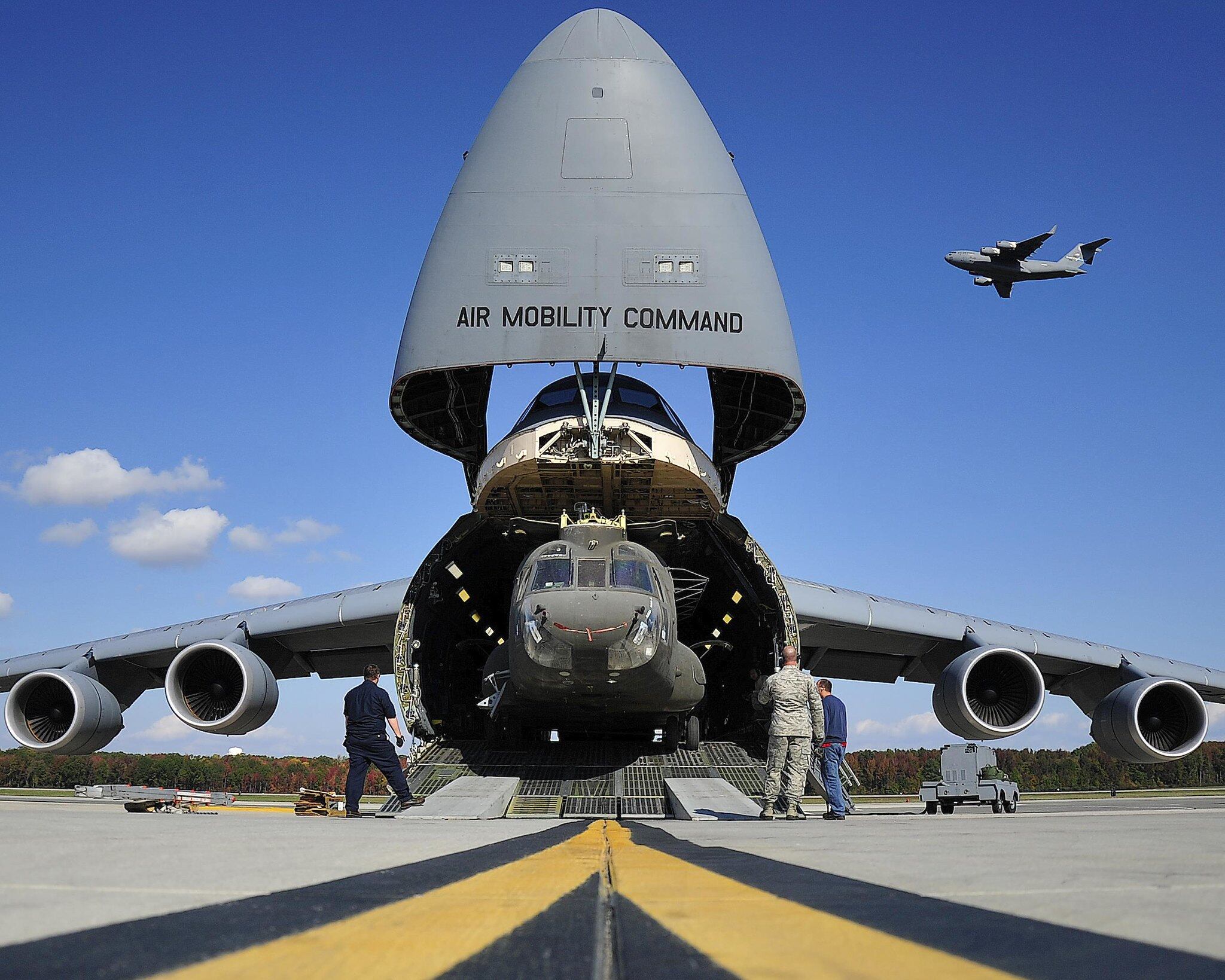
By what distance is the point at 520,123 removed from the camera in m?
12.0

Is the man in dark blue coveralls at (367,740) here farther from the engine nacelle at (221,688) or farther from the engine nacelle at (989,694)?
the engine nacelle at (989,694)

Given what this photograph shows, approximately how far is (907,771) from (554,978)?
51.2 metres

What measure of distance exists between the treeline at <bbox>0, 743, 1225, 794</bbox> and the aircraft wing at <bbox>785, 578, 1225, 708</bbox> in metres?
24.2

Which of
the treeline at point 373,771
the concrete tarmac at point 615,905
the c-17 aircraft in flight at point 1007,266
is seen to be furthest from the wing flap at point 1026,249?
the concrete tarmac at point 615,905

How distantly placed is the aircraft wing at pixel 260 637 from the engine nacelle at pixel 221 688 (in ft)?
2.82

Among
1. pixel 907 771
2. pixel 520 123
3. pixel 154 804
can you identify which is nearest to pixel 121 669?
pixel 154 804

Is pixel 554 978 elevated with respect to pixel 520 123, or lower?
lower

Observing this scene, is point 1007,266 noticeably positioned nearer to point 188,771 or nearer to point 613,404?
point 613,404

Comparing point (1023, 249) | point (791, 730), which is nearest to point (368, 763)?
point (791, 730)

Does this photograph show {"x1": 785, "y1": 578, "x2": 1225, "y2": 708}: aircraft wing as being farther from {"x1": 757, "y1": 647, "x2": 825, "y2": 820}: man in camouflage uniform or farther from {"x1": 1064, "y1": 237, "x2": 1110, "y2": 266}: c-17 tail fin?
{"x1": 1064, "y1": 237, "x2": 1110, "y2": 266}: c-17 tail fin

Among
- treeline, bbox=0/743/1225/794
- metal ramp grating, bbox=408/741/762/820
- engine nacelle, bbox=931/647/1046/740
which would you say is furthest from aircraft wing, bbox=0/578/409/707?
treeline, bbox=0/743/1225/794

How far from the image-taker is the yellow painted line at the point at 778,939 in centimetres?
124

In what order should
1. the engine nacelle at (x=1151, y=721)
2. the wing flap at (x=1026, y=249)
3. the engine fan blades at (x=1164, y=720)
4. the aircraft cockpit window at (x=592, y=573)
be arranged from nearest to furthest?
1. the aircraft cockpit window at (x=592, y=573)
2. the engine nacelle at (x=1151, y=721)
3. the engine fan blades at (x=1164, y=720)
4. the wing flap at (x=1026, y=249)

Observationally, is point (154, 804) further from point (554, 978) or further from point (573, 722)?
point (554, 978)
